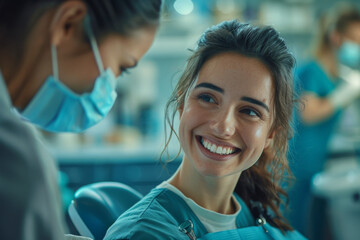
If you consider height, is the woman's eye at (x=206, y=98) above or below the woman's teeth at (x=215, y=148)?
above

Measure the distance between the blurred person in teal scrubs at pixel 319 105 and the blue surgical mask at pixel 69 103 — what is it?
5.55 feet

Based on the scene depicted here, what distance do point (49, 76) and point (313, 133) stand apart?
206 cm

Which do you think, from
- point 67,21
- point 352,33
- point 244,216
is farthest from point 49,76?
point 352,33

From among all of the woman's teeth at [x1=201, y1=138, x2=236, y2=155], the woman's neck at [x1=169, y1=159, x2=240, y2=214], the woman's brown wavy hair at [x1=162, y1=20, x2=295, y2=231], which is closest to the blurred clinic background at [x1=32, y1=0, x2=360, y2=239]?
the woman's brown wavy hair at [x1=162, y1=20, x2=295, y2=231]

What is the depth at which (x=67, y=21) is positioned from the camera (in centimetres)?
92

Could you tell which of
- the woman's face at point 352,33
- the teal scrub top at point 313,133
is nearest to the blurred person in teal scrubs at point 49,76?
the teal scrub top at point 313,133

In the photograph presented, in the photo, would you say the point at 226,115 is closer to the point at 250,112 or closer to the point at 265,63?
the point at 250,112

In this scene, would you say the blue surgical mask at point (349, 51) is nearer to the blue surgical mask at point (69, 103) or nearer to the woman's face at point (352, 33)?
the woman's face at point (352, 33)

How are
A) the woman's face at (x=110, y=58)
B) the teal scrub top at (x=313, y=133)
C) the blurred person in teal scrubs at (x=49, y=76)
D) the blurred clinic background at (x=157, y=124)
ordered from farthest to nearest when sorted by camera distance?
the blurred clinic background at (x=157, y=124) → the teal scrub top at (x=313, y=133) → the woman's face at (x=110, y=58) → the blurred person in teal scrubs at (x=49, y=76)

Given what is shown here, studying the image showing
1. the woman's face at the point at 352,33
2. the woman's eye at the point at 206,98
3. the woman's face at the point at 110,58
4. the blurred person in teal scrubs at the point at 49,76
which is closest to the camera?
the blurred person in teal scrubs at the point at 49,76

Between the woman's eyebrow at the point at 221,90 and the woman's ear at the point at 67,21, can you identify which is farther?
the woman's eyebrow at the point at 221,90

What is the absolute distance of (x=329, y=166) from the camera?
126 inches

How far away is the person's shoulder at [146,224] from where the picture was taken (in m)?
1.02

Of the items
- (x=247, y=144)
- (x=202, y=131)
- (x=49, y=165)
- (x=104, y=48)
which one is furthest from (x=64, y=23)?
(x=247, y=144)
